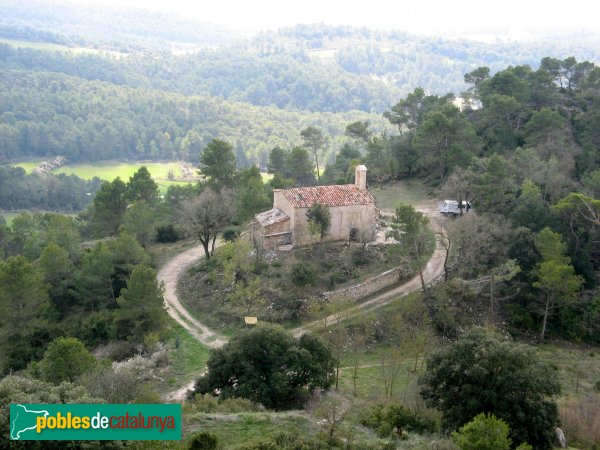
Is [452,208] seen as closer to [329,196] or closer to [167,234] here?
[329,196]

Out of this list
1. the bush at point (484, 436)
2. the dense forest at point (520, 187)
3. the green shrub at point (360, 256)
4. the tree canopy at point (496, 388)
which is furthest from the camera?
the green shrub at point (360, 256)

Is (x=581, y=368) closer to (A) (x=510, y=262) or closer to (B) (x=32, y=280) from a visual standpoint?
(A) (x=510, y=262)

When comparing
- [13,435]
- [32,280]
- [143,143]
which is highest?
[13,435]

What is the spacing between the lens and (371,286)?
115 ft

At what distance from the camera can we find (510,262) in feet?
108

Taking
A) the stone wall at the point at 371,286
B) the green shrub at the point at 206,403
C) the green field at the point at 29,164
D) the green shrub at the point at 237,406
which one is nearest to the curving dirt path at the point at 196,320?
the stone wall at the point at 371,286

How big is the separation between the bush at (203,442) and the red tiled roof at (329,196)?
23132mm

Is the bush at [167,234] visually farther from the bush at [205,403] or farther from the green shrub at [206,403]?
the green shrub at [206,403]

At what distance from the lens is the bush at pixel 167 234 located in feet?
165

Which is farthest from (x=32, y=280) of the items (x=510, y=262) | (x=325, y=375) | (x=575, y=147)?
(x=575, y=147)

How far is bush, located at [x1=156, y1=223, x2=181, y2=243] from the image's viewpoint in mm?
50156

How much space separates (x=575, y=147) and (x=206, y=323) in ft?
116

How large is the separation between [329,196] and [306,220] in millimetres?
2349

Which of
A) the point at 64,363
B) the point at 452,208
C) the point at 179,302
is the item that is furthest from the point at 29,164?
the point at 64,363
